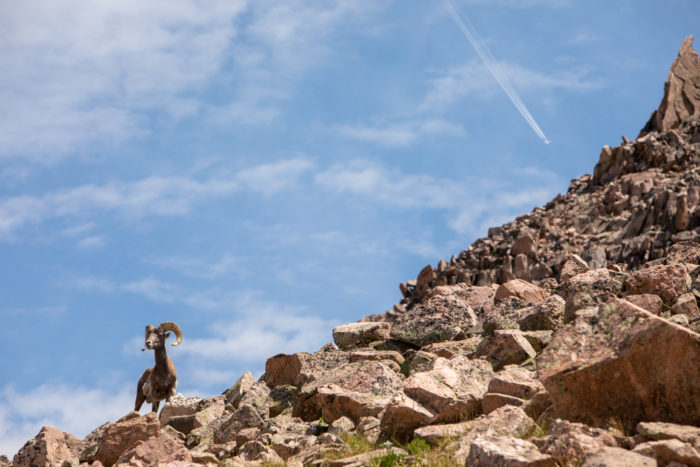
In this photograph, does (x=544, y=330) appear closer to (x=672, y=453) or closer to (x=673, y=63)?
(x=672, y=453)

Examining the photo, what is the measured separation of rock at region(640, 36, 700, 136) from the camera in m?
112

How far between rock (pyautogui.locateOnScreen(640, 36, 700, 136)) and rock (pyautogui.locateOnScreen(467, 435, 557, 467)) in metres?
113

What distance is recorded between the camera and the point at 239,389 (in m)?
16.4

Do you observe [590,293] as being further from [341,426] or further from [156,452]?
[156,452]

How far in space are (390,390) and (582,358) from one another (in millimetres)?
3941

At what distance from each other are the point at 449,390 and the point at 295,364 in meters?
6.57

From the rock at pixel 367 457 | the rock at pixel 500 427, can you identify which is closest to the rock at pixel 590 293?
the rock at pixel 500 427

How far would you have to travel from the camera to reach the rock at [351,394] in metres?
11.2

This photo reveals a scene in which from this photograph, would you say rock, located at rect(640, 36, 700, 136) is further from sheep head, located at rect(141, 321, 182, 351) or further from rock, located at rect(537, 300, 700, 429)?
rock, located at rect(537, 300, 700, 429)

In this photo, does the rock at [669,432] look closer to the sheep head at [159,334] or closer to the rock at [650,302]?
the rock at [650,302]

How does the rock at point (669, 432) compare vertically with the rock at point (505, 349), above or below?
below

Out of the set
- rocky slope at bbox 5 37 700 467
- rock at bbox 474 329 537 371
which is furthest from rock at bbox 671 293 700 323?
rock at bbox 474 329 537 371

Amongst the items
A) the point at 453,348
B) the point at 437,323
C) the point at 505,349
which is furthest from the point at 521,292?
the point at 505,349

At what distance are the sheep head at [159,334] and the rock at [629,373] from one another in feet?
49.7
